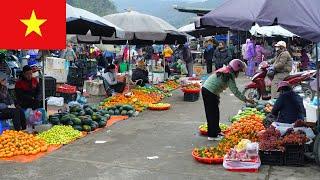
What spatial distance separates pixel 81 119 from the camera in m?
10.9

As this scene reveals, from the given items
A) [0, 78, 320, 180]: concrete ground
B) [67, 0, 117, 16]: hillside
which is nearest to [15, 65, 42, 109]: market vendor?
[0, 78, 320, 180]: concrete ground

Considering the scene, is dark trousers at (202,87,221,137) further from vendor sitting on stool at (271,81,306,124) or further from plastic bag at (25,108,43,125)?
plastic bag at (25,108,43,125)

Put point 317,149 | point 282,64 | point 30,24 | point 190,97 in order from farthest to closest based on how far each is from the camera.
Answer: point 190,97
point 282,64
point 30,24
point 317,149

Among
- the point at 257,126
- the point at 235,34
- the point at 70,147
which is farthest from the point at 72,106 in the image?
the point at 235,34

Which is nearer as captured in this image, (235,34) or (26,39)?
(26,39)

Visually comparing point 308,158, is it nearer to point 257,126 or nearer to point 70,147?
point 257,126

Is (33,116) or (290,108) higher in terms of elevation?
(290,108)

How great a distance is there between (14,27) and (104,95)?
7.98m

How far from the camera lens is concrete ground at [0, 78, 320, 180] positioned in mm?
7285

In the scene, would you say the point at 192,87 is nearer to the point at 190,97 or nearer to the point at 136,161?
the point at 190,97

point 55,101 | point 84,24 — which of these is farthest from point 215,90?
point 55,101

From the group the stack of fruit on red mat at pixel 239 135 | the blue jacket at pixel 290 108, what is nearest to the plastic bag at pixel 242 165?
the stack of fruit on red mat at pixel 239 135

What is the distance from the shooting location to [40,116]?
10.3 m

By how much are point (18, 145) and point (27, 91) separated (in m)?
2.33
